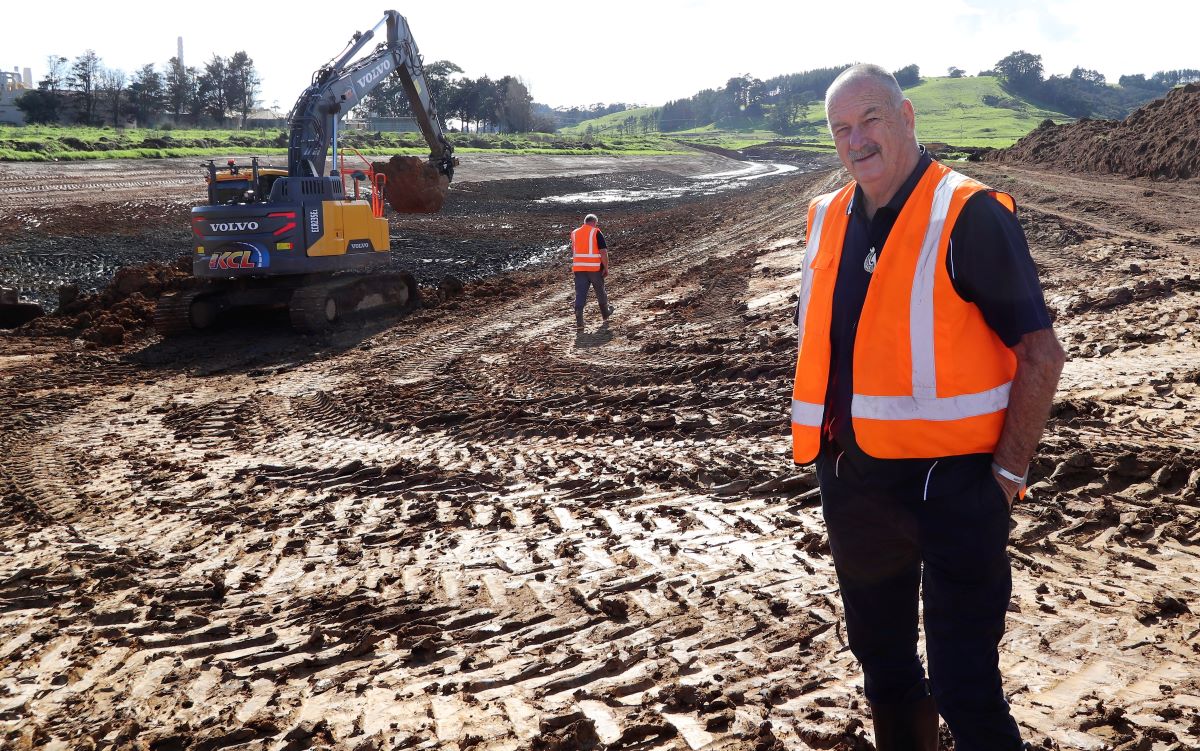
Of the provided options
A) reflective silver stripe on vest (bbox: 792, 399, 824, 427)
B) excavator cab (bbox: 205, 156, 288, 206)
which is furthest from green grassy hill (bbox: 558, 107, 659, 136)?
reflective silver stripe on vest (bbox: 792, 399, 824, 427)

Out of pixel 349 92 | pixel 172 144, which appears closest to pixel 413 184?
pixel 349 92

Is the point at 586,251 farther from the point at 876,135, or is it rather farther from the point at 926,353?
the point at 926,353

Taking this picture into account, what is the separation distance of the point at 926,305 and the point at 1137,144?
2425 cm

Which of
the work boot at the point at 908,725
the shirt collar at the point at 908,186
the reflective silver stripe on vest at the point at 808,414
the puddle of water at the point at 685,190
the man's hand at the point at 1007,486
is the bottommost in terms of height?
the work boot at the point at 908,725

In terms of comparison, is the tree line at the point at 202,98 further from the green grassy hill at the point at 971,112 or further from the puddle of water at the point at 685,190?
the green grassy hill at the point at 971,112

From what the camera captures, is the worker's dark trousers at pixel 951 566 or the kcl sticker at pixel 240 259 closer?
the worker's dark trousers at pixel 951 566

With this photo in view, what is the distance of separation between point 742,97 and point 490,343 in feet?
461

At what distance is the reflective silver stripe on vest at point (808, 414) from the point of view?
262 cm

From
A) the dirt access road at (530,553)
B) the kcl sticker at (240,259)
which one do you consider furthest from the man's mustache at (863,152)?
the kcl sticker at (240,259)

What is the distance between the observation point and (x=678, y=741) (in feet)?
10.9

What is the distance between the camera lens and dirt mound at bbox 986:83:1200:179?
2058 centimetres

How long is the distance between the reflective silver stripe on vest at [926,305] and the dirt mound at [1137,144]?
2095 centimetres

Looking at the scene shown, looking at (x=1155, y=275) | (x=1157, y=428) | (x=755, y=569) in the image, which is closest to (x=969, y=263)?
(x=755, y=569)

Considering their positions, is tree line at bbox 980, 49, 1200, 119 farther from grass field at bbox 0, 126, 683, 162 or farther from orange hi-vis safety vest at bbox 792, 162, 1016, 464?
orange hi-vis safety vest at bbox 792, 162, 1016, 464
